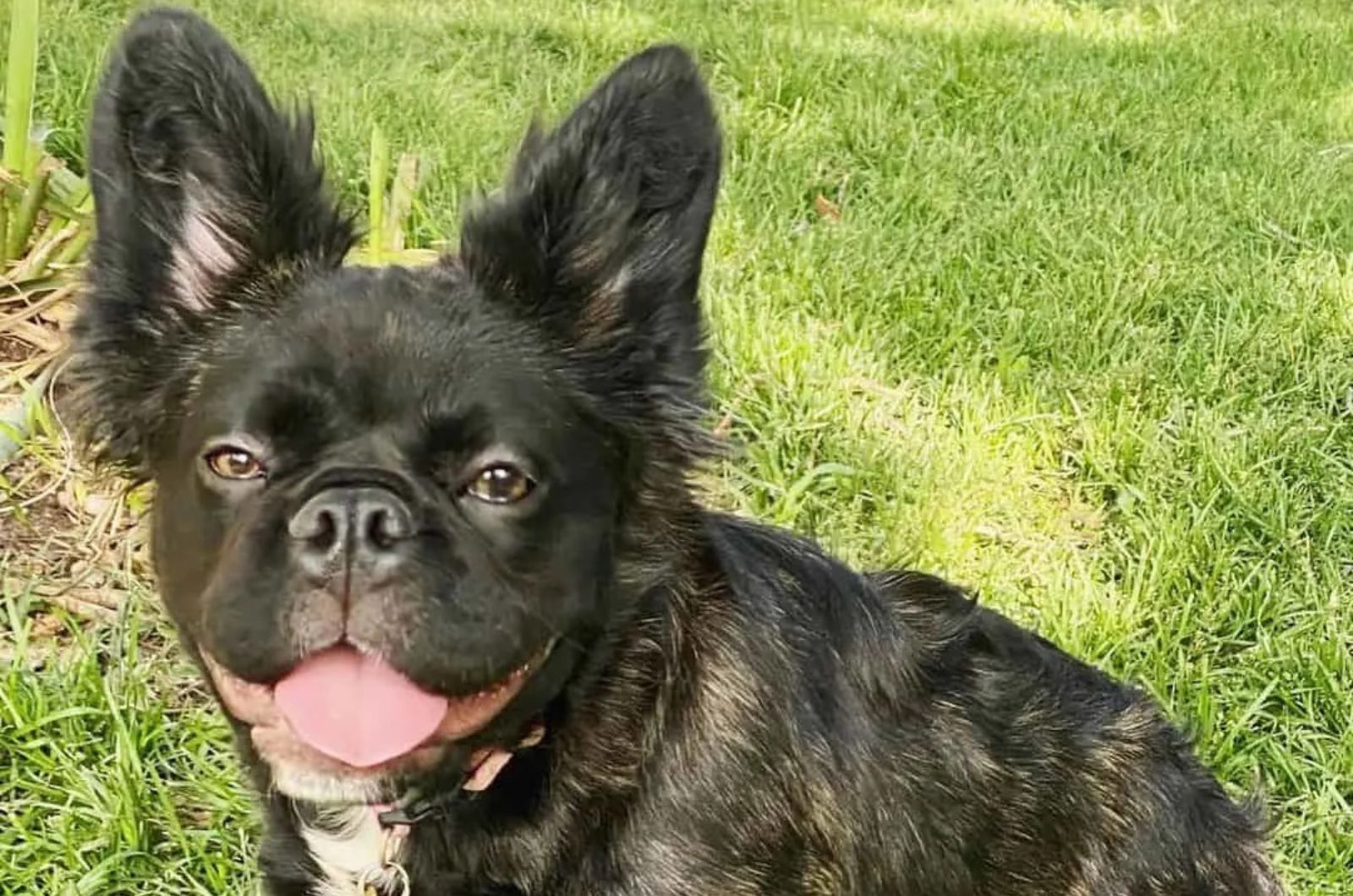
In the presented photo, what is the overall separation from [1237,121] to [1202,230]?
1887 millimetres

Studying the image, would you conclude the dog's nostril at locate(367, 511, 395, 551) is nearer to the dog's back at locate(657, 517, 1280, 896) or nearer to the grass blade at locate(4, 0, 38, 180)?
the dog's back at locate(657, 517, 1280, 896)

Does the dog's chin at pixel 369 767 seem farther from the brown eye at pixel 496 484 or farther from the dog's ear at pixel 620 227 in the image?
the dog's ear at pixel 620 227

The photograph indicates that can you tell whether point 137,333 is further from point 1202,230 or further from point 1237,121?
point 1237,121

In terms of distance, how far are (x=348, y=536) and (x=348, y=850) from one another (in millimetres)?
697

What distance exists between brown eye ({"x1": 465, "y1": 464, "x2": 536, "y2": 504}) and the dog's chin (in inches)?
9.2

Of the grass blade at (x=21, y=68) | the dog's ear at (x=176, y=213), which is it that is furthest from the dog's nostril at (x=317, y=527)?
the grass blade at (x=21, y=68)

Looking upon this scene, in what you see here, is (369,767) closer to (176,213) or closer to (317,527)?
(317,527)

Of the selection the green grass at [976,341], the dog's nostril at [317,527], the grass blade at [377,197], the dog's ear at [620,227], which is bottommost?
the green grass at [976,341]

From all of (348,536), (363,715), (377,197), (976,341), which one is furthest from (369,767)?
(976,341)

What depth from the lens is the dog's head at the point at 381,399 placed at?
86.0 inches

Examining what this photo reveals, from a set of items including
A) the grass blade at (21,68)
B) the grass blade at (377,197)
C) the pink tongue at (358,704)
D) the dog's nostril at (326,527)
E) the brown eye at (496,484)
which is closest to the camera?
the dog's nostril at (326,527)

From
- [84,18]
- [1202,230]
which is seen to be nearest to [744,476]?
[1202,230]

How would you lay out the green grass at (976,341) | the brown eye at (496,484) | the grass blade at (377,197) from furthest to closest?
1. the grass blade at (377,197)
2. the green grass at (976,341)
3. the brown eye at (496,484)

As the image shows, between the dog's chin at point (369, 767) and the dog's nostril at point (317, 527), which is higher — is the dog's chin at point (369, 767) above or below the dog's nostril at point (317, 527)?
below
